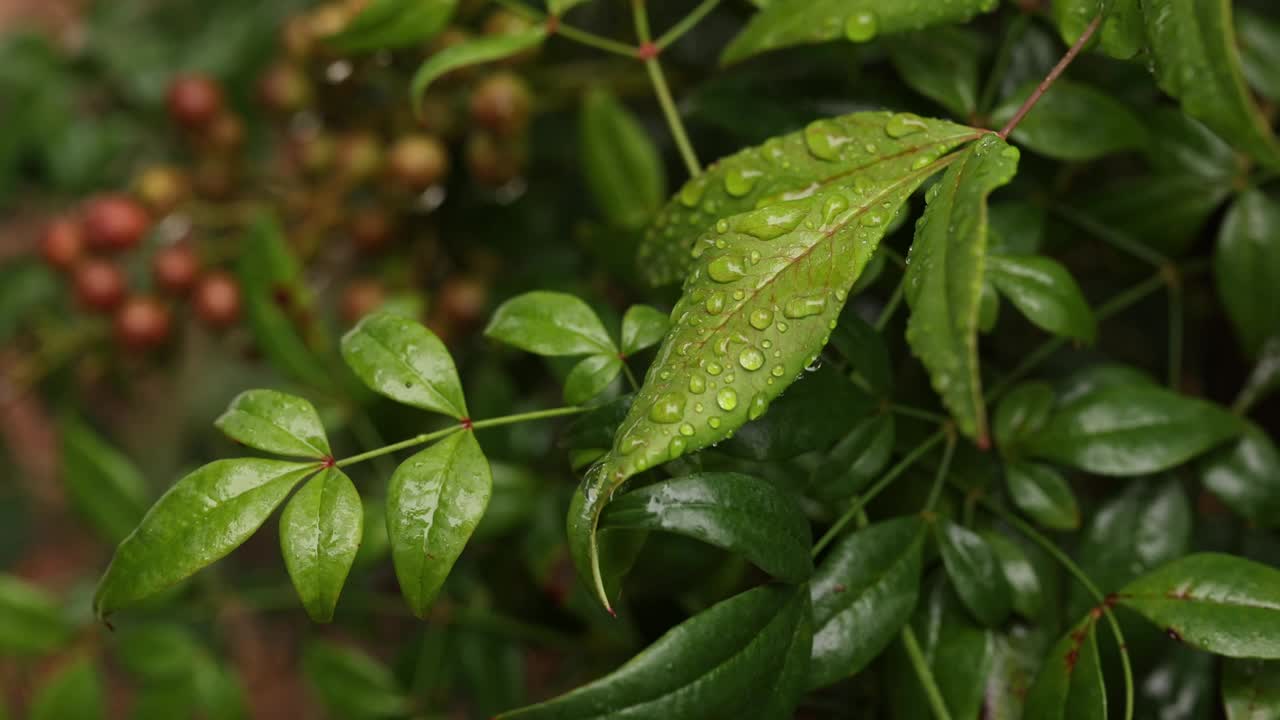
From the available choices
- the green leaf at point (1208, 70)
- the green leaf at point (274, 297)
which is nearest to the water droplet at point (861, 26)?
the green leaf at point (1208, 70)

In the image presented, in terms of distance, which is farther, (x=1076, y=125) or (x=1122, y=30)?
(x=1076, y=125)

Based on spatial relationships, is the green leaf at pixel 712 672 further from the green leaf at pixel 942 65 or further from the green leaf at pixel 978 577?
the green leaf at pixel 942 65

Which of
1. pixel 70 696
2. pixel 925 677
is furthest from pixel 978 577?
pixel 70 696

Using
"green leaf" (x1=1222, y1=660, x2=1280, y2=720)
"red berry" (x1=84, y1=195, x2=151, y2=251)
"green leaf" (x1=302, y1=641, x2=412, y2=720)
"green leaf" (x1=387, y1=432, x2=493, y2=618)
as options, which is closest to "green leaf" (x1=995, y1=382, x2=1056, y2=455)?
"green leaf" (x1=1222, y1=660, x2=1280, y2=720)

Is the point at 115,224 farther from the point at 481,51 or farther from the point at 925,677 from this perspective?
the point at 925,677

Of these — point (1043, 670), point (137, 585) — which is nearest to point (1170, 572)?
point (1043, 670)

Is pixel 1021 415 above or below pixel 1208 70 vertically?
below

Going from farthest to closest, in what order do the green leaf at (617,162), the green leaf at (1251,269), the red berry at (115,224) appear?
the red berry at (115,224) → the green leaf at (617,162) → the green leaf at (1251,269)
